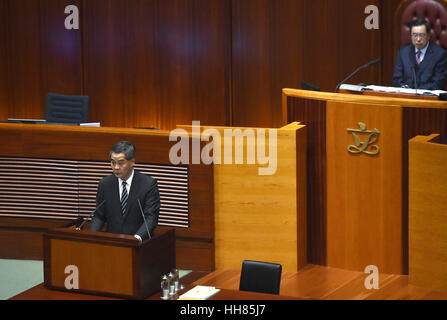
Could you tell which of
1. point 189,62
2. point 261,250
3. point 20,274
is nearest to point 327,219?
point 261,250

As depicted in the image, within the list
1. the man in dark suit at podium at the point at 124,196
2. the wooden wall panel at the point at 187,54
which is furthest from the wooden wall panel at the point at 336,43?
the man in dark suit at podium at the point at 124,196

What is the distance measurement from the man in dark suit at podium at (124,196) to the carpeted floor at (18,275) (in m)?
1.19

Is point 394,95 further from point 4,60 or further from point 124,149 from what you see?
point 4,60

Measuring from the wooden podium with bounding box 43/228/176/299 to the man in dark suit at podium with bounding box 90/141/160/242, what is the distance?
436mm

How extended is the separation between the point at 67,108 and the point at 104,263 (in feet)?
11.5

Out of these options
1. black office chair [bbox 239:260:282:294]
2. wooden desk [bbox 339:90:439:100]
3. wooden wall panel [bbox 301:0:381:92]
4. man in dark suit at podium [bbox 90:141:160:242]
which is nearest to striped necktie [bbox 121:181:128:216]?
man in dark suit at podium [bbox 90:141:160:242]

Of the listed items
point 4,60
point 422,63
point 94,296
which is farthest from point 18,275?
point 422,63

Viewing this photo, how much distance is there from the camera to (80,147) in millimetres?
6320

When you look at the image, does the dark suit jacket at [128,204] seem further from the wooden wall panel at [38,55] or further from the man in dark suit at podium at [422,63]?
the wooden wall panel at [38,55]

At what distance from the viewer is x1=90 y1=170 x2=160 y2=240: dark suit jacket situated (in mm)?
4988

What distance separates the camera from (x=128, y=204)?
5035 mm

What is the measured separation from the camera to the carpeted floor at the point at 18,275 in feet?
19.5

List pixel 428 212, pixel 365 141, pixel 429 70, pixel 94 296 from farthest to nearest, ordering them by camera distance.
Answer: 1. pixel 429 70
2. pixel 365 141
3. pixel 428 212
4. pixel 94 296
